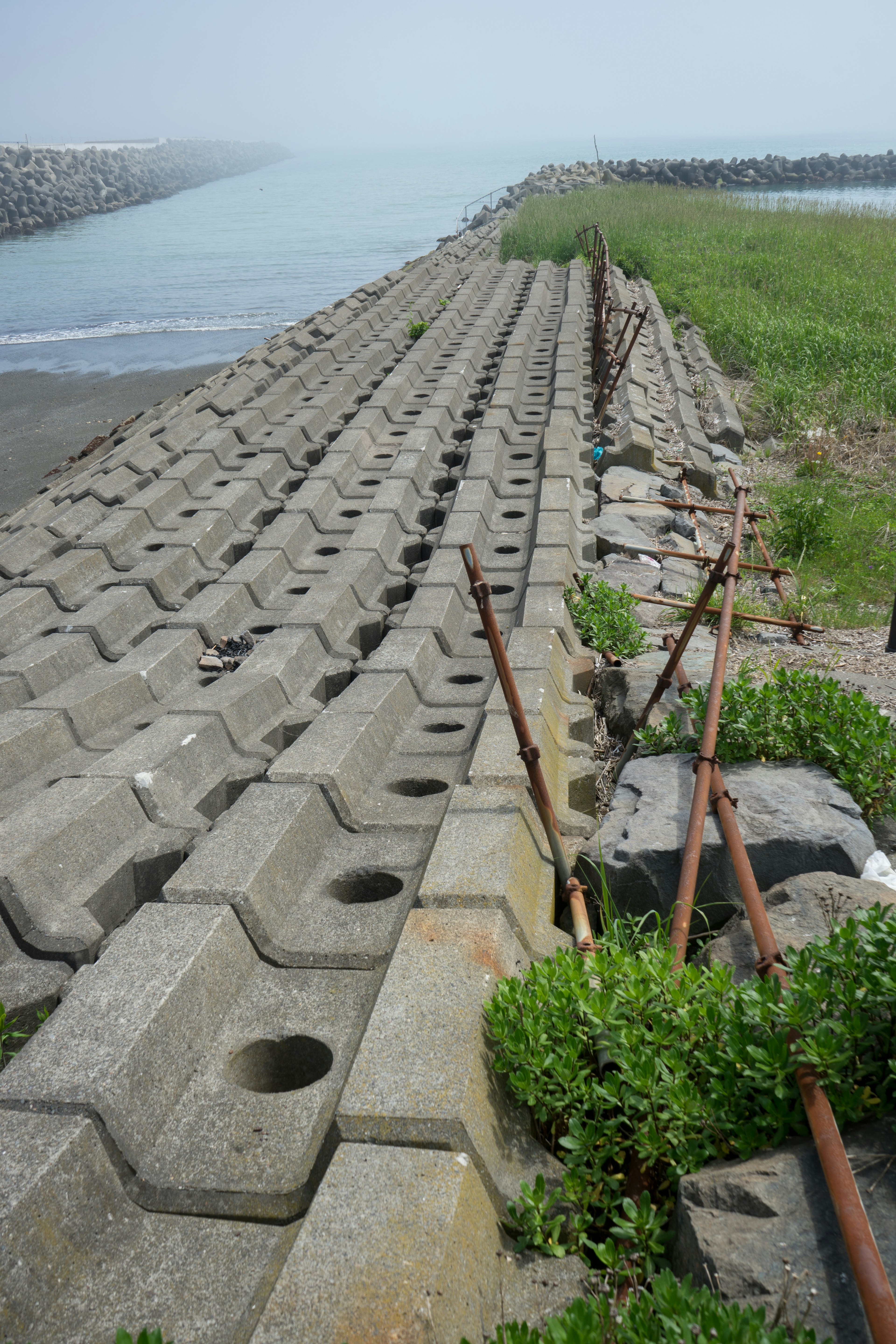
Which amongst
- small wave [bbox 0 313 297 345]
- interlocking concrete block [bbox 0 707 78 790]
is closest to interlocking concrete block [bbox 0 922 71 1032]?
interlocking concrete block [bbox 0 707 78 790]

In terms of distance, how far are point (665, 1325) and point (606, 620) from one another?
3705 mm

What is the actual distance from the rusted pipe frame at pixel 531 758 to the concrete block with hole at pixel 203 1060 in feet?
2.00

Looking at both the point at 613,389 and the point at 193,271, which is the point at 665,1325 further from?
the point at 193,271

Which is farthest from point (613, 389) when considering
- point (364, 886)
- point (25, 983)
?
point (25, 983)

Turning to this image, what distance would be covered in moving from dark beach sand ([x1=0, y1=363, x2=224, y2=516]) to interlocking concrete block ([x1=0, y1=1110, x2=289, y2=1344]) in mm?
10349

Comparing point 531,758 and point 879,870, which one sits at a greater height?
point 531,758

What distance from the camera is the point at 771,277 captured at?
54.6 feet

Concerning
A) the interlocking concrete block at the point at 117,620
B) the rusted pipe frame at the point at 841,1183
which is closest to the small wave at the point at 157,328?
the interlocking concrete block at the point at 117,620

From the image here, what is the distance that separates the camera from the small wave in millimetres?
23859

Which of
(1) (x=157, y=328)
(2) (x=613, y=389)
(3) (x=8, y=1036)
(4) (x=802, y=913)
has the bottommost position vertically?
(3) (x=8, y=1036)

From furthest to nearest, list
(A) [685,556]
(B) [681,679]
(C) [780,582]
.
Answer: (C) [780,582], (A) [685,556], (B) [681,679]

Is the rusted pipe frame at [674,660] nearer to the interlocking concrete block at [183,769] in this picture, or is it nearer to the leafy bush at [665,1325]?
the interlocking concrete block at [183,769]

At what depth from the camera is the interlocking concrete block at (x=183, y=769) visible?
3602mm

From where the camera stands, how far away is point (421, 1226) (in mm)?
1731
